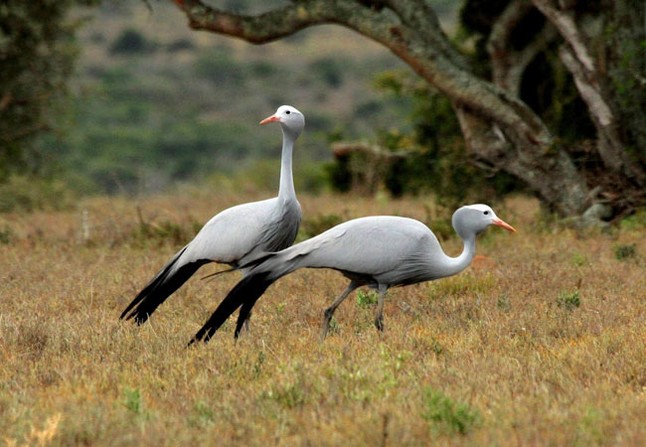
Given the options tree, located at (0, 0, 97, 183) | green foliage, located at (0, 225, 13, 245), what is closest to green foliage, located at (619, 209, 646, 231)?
green foliage, located at (0, 225, 13, 245)

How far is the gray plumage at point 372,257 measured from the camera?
760 centimetres

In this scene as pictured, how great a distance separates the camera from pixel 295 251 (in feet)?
25.1

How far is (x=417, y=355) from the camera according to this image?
7258 mm

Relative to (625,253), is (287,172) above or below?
above

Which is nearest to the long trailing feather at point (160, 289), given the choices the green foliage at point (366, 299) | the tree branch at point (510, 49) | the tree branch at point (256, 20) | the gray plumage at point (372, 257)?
the gray plumage at point (372, 257)

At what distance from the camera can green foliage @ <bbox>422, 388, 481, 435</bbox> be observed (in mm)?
5477

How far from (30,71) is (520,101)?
383 inches

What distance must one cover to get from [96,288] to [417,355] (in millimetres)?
4054

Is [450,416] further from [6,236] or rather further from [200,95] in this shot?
[200,95]

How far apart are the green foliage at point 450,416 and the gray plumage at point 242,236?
293 cm

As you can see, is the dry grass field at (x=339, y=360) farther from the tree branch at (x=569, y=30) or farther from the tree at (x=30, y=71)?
the tree at (x=30, y=71)

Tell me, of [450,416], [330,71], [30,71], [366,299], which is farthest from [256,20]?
[330,71]

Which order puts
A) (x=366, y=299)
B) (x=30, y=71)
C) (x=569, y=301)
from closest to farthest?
(x=569, y=301), (x=366, y=299), (x=30, y=71)

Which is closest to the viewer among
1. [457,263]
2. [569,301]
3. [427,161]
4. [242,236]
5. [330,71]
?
[457,263]
